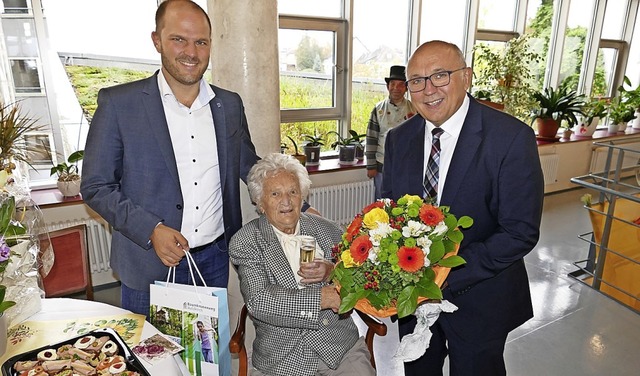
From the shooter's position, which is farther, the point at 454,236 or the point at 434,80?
the point at 434,80

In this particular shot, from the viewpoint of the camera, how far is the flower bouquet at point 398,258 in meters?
1.42

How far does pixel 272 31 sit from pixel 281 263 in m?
1.39

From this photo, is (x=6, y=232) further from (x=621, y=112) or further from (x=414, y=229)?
(x=621, y=112)

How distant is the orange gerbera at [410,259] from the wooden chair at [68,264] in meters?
1.83

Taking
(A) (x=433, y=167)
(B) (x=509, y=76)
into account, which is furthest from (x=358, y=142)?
(A) (x=433, y=167)

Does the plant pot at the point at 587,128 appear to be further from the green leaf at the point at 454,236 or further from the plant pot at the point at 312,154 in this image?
the green leaf at the point at 454,236

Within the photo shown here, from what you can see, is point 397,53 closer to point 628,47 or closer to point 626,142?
point 626,142

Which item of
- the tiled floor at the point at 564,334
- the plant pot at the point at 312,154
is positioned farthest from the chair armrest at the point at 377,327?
the plant pot at the point at 312,154

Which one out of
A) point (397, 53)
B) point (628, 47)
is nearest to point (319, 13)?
point (397, 53)

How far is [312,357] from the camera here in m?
1.94

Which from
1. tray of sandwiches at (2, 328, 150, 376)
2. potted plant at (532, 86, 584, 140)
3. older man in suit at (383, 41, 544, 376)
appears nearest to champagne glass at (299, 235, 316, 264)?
older man in suit at (383, 41, 544, 376)

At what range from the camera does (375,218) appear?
4.99ft

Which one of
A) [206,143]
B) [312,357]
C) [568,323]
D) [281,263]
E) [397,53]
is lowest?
[568,323]

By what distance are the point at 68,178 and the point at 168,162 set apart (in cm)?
248
